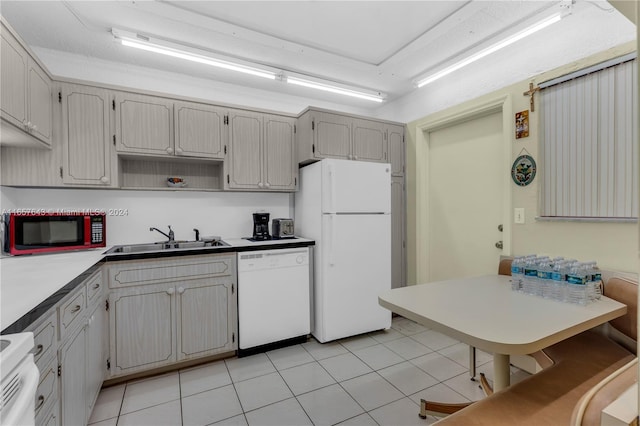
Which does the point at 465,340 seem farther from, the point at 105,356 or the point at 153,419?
the point at 105,356

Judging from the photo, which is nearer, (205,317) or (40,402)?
(40,402)

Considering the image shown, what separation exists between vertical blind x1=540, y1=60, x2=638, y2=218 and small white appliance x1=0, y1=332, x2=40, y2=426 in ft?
9.58

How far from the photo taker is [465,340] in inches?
45.2

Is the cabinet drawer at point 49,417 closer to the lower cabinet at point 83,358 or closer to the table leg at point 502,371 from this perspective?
the lower cabinet at point 83,358

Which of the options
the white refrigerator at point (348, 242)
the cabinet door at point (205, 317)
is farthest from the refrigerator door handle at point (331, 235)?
the cabinet door at point (205, 317)

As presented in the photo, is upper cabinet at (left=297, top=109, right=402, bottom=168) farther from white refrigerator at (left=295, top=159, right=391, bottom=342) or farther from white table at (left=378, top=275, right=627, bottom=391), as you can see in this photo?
white table at (left=378, top=275, right=627, bottom=391)

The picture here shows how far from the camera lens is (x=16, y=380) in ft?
2.65

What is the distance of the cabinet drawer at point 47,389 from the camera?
43.1 inches

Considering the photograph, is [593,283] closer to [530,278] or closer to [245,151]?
[530,278]

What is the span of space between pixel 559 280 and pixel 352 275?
5.58 feet

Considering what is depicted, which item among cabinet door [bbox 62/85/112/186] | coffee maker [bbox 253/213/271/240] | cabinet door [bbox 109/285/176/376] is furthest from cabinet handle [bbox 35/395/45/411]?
coffee maker [bbox 253/213/271/240]

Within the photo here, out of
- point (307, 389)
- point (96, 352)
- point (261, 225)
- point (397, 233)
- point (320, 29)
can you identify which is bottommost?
point (307, 389)

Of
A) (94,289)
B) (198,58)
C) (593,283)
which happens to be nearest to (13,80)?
(198,58)

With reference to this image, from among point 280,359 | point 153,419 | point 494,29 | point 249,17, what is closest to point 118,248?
point 153,419
